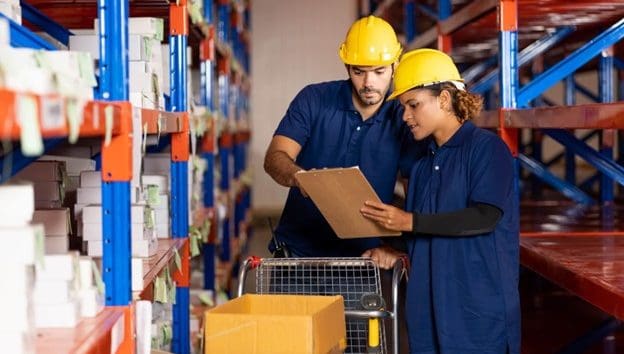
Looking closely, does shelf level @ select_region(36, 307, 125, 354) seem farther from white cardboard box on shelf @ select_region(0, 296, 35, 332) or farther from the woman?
the woman

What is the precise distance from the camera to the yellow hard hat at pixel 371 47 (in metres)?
4.39

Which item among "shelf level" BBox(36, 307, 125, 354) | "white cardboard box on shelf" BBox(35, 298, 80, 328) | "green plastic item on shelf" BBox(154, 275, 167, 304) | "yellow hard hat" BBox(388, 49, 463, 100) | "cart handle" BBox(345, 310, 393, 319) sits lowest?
"cart handle" BBox(345, 310, 393, 319)

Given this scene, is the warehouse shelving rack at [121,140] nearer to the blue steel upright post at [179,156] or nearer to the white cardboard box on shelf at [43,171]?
the blue steel upright post at [179,156]

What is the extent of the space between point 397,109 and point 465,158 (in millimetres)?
800

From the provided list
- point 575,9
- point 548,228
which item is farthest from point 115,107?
point 575,9

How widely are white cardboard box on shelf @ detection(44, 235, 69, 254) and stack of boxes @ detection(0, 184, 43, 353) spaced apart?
79cm

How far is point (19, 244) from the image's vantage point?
2.15 m

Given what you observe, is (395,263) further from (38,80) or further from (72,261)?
(38,80)

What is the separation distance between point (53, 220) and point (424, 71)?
1.56 meters

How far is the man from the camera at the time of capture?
14.5 feet

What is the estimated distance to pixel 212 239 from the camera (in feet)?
22.7

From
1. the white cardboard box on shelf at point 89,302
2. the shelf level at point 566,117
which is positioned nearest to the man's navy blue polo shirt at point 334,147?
the shelf level at point 566,117

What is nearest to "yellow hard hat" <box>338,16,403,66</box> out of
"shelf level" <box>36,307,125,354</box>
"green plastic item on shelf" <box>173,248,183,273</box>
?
"green plastic item on shelf" <box>173,248,183,273</box>

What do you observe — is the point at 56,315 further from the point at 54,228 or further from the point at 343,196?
the point at 343,196
